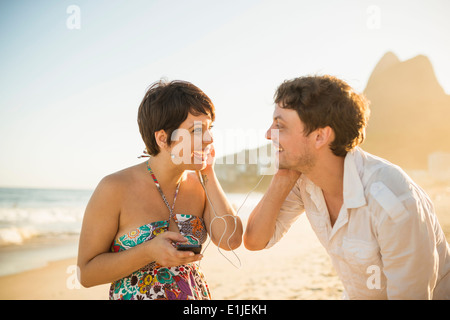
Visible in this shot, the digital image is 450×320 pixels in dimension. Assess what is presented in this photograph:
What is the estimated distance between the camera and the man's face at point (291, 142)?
3371mm

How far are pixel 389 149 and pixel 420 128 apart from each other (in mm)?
5392

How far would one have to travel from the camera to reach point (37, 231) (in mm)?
15961

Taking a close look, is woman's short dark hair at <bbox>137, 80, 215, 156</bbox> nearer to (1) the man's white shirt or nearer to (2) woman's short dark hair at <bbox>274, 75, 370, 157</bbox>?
(2) woman's short dark hair at <bbox>274, 75, 370, 157</bbox>

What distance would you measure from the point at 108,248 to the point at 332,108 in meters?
2.40

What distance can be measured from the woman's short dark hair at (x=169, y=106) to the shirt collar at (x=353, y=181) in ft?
4.39

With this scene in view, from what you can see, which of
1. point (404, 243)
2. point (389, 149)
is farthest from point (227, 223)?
point (389, 149)

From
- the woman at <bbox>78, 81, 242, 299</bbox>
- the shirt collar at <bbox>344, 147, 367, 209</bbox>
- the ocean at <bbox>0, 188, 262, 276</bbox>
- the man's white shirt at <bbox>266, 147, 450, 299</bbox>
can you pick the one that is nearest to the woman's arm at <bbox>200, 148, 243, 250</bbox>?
the woman at <bbox>78, 81, 242, 299</bbox>

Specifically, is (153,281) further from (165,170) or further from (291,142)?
(291,142)

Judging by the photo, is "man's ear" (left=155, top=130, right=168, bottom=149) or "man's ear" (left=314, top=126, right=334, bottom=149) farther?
"man's ear" (left=314, top=126, right=334, bottom=149)

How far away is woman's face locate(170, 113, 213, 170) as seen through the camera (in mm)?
3082

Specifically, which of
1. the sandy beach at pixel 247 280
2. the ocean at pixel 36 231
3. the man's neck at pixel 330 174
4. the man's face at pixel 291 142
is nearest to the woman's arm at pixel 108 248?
the man's face at pixel 291 142

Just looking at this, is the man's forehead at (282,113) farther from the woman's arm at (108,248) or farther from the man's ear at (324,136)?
the woman's arm at (108,248)

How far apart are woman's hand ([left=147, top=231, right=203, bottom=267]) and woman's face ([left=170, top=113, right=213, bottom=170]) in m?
0.80

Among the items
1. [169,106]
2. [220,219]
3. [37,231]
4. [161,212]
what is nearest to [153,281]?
[161,212]
